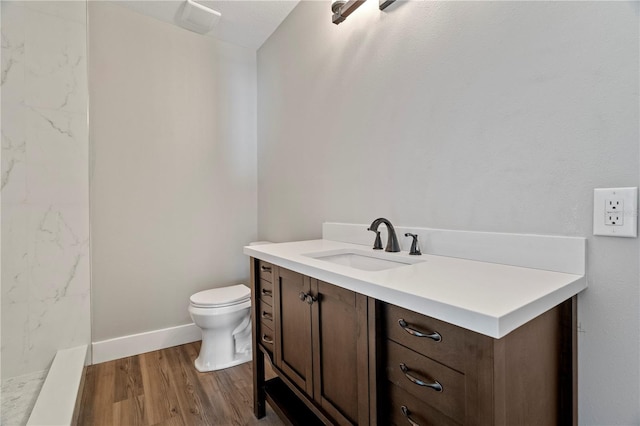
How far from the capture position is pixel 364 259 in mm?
1497

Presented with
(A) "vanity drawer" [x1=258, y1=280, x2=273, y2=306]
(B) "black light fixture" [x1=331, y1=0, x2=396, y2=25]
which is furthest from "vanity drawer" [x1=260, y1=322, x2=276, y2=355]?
(B) "black light fixture" [x1=331, y1=0, x2=396, y2=25]

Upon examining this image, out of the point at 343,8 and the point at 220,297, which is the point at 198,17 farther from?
the point at 220,297

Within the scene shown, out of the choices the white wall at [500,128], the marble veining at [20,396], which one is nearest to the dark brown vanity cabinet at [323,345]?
the white wall at [500,128]

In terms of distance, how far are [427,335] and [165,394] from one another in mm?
1696

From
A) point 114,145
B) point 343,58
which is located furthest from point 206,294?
point 343,58

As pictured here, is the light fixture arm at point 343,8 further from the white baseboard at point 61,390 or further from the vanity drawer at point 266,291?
the white baseboard at point 61,390

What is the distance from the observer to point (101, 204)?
7.12 ft

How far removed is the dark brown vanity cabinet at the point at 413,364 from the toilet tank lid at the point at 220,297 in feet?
2.77

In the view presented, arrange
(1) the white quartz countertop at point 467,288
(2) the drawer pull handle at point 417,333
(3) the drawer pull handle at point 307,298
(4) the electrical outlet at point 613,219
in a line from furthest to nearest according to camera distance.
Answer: (3) the drawer pull handle at point 307,298 < (4) the electrical outlet at point 613,219 < (2) the drawer pull handle at point 417,333 < (1) the white quartz countertop at point 467,288

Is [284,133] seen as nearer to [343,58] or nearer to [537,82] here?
[343,58]

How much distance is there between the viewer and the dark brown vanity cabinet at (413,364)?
0.67 metres

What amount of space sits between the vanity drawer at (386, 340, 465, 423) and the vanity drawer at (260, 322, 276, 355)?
0.71 meters

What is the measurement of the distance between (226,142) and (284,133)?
0.60 metres

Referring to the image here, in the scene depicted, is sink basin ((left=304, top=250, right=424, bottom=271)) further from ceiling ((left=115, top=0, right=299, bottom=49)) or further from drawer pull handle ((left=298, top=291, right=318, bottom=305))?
ceiling ((left=115, top=0, right=299, bottom=49))
